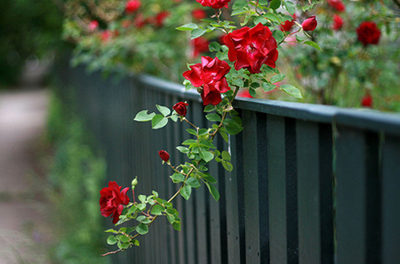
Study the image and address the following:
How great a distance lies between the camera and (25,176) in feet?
23.1

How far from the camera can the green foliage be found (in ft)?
13.1

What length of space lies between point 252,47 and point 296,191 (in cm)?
42

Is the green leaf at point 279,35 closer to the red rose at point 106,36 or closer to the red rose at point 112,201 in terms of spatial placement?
the red rose at point 112,201

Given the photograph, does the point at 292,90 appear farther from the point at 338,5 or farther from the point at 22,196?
the point at 22,196

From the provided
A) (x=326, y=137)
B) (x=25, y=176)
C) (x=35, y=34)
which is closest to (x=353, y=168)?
(x=326, y=137)

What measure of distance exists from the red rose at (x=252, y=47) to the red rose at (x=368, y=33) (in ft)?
4.40

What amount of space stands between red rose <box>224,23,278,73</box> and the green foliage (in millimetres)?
3226

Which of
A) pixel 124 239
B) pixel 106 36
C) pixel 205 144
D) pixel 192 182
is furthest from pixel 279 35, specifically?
pixel 106 36

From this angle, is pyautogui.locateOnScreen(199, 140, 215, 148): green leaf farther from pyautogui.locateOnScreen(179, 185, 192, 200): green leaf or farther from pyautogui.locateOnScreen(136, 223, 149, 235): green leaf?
pyautogui.locateOnScreen(136, 223, 149, 235): green leaf

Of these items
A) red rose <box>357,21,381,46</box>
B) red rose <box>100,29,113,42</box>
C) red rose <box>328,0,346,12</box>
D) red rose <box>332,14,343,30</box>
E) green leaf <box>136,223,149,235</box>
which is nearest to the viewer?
green leaf <box>136,223,149,235</box>

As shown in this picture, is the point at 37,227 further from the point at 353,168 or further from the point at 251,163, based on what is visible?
the point at 353,168

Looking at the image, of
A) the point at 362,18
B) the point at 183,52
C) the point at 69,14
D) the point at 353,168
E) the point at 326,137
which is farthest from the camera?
the point at 69,14

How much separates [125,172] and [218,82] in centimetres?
239

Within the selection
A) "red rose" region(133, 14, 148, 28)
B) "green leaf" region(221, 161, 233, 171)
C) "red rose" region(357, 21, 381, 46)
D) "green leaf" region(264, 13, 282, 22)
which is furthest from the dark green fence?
"red rose" region(133, 14, 148, 28)
